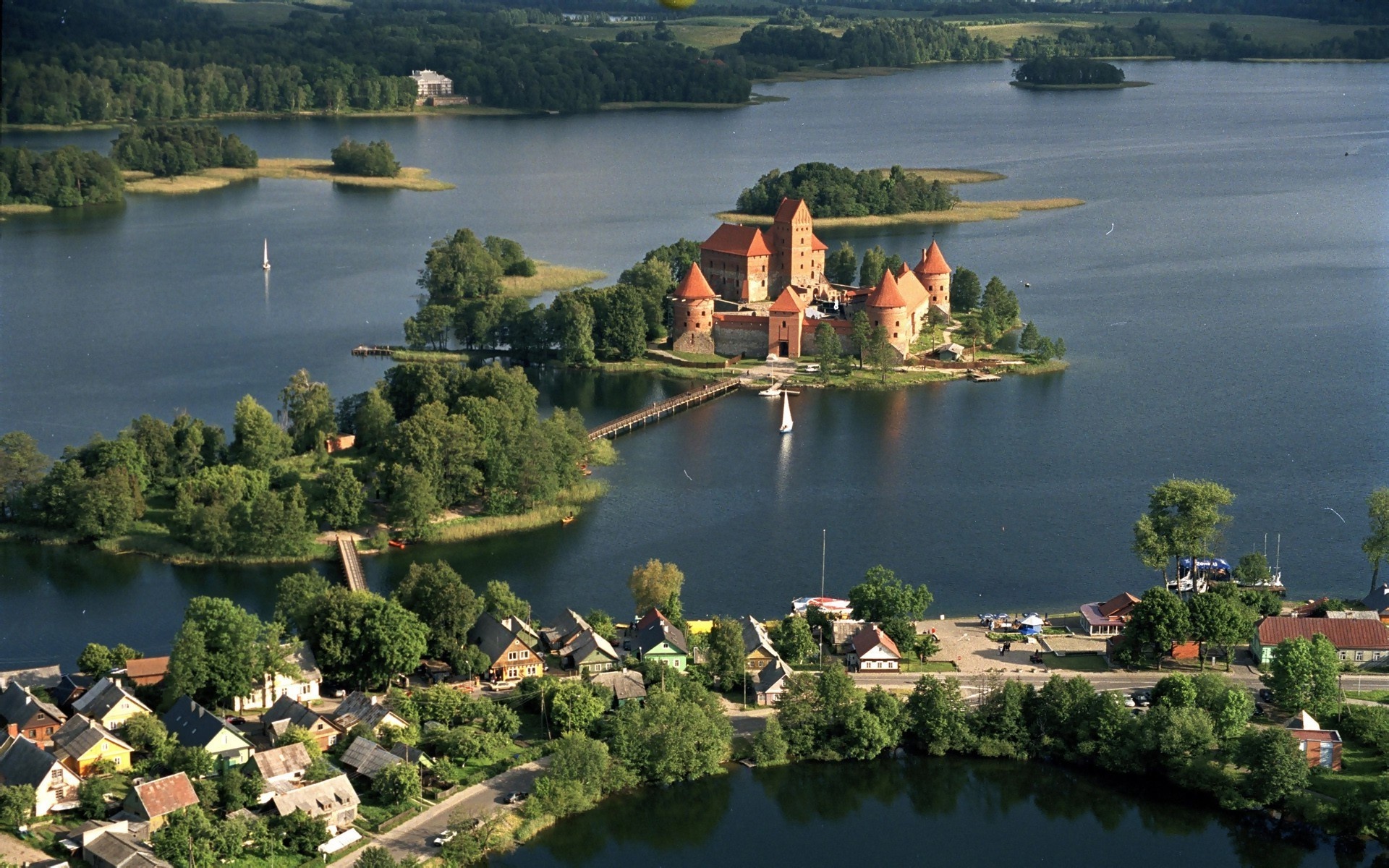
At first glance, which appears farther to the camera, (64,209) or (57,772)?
(64,209)

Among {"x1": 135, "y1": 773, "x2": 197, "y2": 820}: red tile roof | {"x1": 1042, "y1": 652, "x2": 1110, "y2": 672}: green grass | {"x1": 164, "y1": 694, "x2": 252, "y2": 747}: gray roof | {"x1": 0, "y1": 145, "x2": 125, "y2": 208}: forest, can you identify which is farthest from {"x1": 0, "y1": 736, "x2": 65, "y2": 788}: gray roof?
{"x1": 0, "y1": 145, "x2": 125, "y2": 208}: forest

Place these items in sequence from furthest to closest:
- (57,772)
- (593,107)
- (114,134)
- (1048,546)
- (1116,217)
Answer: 1. (593,107)
2. (114,134)
3. (1116,217)
4. (1048,546)
5. (57,772)

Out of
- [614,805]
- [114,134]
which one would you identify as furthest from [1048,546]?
[114,134]

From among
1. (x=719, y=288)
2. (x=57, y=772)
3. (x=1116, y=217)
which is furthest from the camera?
(x=1116, y=217)

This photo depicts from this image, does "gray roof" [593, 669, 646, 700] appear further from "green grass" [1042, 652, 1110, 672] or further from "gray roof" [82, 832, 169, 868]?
"gray roof" [82, 832, 169, 868]

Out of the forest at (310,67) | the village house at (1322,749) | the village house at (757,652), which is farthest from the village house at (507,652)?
the forest at (310,67)

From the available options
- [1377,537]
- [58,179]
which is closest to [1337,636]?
[1377,537]

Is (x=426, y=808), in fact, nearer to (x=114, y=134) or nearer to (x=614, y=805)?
(x=614, y=805)

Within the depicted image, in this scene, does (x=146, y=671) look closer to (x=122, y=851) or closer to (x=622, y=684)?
(x=122, y=851)
